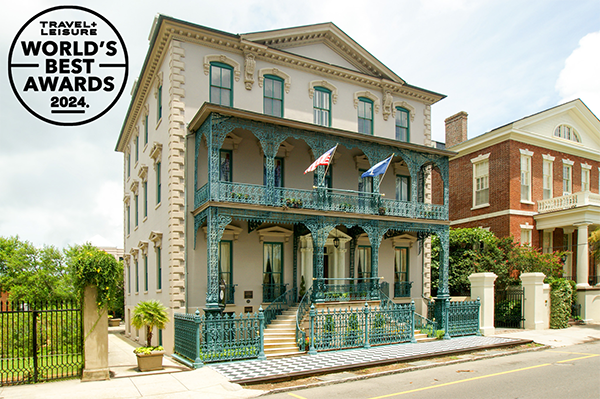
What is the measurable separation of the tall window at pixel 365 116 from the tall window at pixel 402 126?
5.51 feet

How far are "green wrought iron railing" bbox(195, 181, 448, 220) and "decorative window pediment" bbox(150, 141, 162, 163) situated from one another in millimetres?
3341

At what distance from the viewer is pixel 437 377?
12320 mm

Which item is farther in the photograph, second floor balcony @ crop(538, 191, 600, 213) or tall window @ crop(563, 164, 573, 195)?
tall window @ crop(563, 164, 573, 195)

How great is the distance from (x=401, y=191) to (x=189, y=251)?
11.0 metres

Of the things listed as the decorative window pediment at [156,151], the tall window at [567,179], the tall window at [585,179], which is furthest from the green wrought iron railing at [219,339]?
the tall window at [585,179]

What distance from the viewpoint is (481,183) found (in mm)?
28453

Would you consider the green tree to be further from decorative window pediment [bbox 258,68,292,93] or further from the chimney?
the chimney

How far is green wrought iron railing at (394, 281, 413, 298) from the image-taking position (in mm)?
22438

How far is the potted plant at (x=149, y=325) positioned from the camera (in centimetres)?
1343

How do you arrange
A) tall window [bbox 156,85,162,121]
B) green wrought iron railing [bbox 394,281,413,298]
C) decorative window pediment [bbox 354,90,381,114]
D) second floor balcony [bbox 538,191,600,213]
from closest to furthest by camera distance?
tall window [bbox 156,85,162,121] → decorative window pediment [bbox 354,90,381,114] → green wrought iron railing [bbox 394,281,413,298] → second floor balcony [bbox 538,191,600,213]

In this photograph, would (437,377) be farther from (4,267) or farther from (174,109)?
(4,267)

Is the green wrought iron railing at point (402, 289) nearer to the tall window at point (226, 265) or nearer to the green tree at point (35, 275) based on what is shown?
the tall window at point (226, 265)

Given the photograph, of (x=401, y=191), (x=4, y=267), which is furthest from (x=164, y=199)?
(x=4, y=267)

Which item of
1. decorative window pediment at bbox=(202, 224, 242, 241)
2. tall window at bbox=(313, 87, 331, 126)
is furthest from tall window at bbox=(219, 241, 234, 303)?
tall window at bbox=(313, 87, 331, 126)
